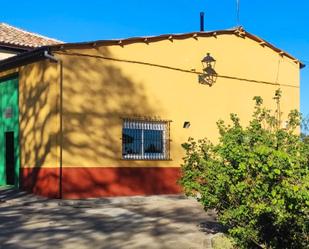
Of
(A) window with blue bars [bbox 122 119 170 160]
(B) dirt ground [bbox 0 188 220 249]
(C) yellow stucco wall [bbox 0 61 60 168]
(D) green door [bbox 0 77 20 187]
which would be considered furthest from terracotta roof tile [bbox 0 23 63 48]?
(B) dirt ground [bbox 0 188 220 249]

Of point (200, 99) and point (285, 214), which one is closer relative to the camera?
point (285, 214)

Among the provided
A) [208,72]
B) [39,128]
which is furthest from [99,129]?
[208,72]

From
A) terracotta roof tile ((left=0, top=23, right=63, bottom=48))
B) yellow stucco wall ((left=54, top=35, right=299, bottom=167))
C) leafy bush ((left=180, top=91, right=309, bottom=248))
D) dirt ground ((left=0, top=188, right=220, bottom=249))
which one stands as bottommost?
dirt ground ((left=0, top=188, right=220, bottom=249))

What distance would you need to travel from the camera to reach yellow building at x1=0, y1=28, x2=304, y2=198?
47.7 ft

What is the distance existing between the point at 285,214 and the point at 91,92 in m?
9.49

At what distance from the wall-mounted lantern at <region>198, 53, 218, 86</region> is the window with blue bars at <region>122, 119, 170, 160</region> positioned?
228cm

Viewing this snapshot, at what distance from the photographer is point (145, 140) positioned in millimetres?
16234

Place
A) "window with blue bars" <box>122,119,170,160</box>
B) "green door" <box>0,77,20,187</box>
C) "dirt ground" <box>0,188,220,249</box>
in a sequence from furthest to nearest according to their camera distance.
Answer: "green door" <box>0,77,20,187</box>, "window with blue bars" <box>122,119,170,160</box>, "dirt ground" <box>0,188,220,249</box>

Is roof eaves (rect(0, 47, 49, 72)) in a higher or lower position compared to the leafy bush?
higher

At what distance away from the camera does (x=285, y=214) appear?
6359 mm

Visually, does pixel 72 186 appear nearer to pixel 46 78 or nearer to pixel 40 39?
pixel 46 78

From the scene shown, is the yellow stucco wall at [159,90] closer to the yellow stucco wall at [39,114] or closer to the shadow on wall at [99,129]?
the shadow on wall at [99,129]

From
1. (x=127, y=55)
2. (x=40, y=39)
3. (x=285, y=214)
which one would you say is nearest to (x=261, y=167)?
(x=285, y=214)

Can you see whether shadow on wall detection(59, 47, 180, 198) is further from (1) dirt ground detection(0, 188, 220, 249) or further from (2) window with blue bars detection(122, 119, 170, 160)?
(1) dirt ground detection(0, 188, 220, 249)
